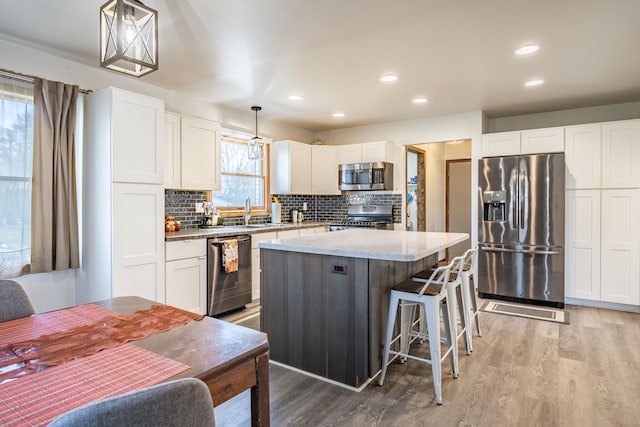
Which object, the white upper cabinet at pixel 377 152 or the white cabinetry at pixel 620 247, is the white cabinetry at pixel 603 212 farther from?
the white upper cabinet at pixel 377 152

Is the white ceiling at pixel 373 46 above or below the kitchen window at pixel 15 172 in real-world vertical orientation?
above

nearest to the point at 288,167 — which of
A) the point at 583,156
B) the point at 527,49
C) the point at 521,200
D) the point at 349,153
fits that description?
the point at 349,153

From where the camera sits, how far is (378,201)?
19.1ft

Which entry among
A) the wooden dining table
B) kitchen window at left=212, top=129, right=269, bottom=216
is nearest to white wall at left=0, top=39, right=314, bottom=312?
kitchen window at left=212, top=129, right=269, bottom=216

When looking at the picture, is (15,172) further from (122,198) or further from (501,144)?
(501,144)

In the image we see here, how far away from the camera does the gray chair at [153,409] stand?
62 cm

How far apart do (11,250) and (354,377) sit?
2732 millimetres

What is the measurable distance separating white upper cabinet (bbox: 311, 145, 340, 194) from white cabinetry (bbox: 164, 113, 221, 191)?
1767 millimetres

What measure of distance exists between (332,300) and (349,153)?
3538mm

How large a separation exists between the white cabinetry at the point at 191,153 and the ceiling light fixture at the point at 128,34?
2324 mm

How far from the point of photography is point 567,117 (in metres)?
4.85

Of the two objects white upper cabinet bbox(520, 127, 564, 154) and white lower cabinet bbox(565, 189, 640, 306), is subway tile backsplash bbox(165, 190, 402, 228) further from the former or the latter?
white lower cabinet bbox(565, 189, 640, 306)

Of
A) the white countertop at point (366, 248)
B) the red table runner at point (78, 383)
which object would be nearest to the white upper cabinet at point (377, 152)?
the white countertop at point (366, 248)

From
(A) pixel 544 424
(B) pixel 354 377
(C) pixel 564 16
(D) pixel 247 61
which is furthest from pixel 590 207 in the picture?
(D) pixel 247 61
